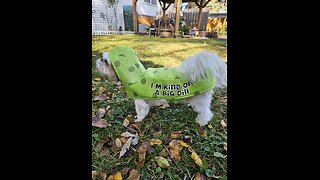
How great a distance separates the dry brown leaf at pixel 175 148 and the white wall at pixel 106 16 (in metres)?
0.70

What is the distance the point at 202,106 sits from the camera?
1388 millimetres

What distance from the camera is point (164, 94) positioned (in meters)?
1.34

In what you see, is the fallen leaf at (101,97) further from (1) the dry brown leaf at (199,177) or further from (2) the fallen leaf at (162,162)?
(1) the dry brown leaf at (199,177)

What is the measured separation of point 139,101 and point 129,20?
0.46m

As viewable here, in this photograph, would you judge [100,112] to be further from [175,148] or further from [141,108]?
[175,148]

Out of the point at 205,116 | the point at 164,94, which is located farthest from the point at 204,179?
the point at 164,94

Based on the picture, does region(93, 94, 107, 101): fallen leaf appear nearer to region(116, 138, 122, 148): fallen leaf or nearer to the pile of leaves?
the pile of leaves

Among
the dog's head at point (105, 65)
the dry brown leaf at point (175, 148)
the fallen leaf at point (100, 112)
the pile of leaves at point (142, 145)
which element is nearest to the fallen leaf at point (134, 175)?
the pile of leaves at point (142, 145)

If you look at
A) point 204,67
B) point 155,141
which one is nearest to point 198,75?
point 204,67

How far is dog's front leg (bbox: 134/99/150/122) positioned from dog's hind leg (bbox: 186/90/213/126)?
242 millimetres

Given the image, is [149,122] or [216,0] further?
[149,122]

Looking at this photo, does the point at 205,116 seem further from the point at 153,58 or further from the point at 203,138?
the point at 153,58

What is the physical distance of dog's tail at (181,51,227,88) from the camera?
4.18ft

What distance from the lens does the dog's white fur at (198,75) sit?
50.4 inches
